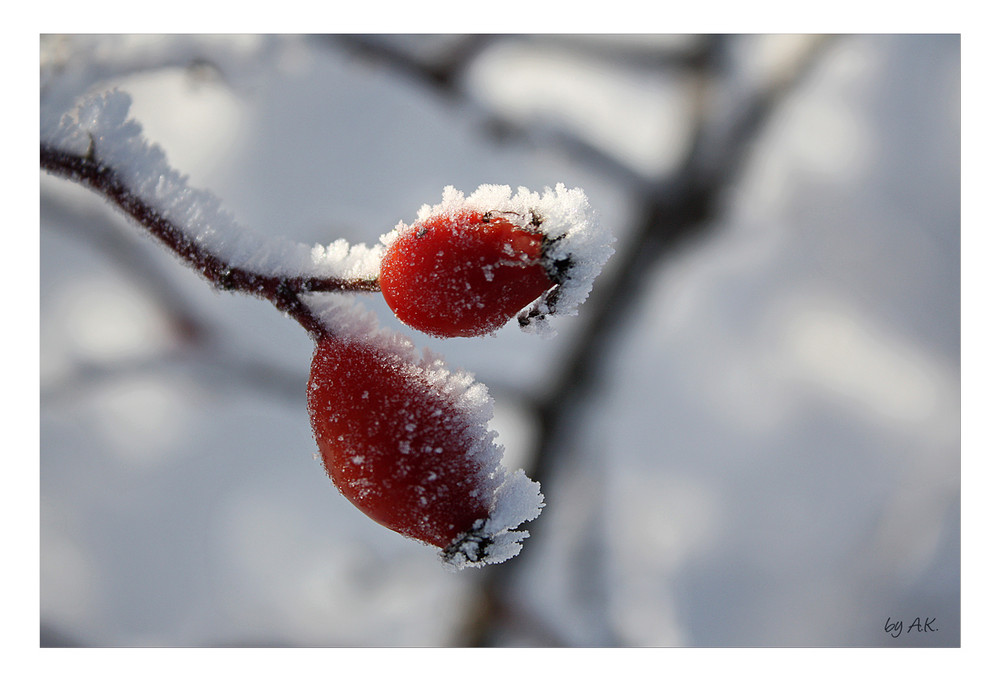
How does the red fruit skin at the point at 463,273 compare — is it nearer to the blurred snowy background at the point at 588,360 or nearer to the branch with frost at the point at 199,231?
the branch with frost at the point at 199,231

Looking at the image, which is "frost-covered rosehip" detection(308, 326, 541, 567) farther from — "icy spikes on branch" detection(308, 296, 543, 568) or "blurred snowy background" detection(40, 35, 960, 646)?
"blurred snowy background" detection(40, 35, 960, 646)

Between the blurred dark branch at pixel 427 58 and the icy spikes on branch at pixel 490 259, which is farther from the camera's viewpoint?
the blurred dark branch at pixel 427 58

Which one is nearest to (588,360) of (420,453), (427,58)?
(427,58)

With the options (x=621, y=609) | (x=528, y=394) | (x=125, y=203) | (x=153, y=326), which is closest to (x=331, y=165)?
(x=153, y=326)

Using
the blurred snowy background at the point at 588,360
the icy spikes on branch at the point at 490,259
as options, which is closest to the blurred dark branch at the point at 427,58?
the blurred snowy background at the point at 588,360

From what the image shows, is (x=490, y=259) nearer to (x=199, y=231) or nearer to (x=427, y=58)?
(x=199, y=231)
